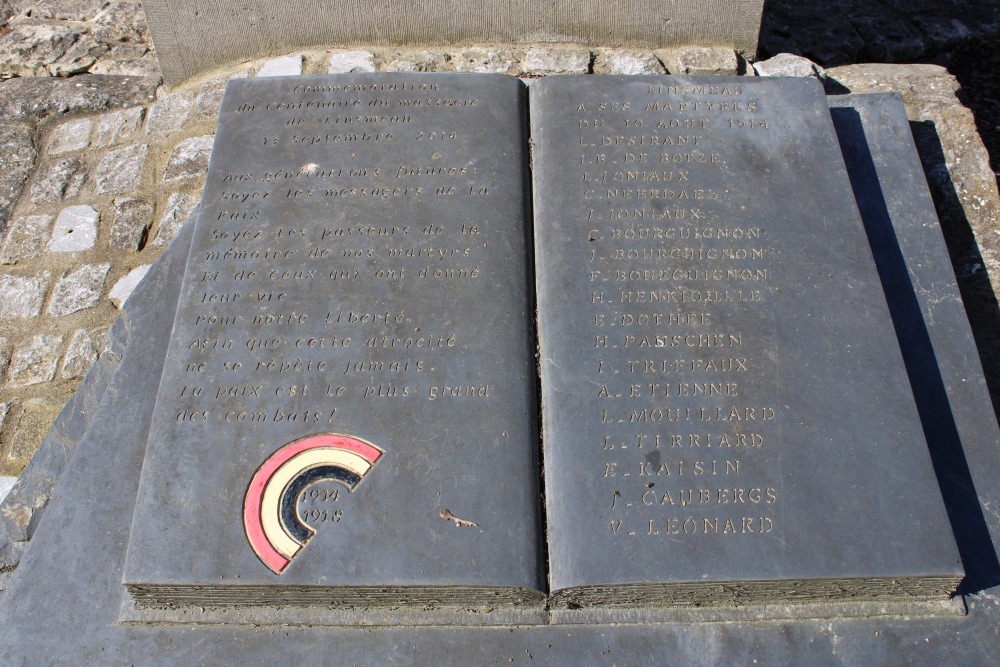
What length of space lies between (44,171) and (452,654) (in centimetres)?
321

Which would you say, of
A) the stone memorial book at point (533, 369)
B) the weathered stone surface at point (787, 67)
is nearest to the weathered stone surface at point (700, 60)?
the weathered stone surface at point (787, 67)

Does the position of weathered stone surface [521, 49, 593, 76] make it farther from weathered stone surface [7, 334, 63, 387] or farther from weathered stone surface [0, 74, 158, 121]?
weathered stone surface [7, 334, 63, 387]

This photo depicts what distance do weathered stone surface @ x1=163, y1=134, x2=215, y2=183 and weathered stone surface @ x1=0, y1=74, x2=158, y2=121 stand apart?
582 mm

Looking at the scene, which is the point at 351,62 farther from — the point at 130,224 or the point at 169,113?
the point at 130,224

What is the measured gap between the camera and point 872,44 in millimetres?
5004

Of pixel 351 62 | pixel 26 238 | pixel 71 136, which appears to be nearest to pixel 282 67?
pixel 351 62

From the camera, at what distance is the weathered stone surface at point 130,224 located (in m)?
3.65

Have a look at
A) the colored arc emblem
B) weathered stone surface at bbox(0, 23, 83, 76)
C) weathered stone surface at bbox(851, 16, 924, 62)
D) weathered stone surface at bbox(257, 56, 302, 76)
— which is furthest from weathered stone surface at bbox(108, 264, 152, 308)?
weathered stone surface at bbox(851, 16, 924, 62)

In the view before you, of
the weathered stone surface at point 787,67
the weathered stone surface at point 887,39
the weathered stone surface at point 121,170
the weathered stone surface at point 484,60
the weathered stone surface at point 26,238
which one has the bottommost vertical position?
the weathered stone surface at point 887,39

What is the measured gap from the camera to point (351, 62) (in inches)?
159

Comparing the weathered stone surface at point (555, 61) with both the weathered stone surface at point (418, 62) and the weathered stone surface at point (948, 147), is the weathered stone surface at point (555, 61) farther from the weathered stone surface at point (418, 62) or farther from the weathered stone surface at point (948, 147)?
the weathered stone surface at point (948, 147)

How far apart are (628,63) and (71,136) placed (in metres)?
2.85

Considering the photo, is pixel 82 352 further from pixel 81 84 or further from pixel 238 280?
pixel 81 84

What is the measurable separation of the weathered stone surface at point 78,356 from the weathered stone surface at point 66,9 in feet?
9.22
